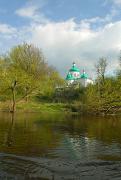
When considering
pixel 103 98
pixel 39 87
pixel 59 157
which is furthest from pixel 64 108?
pixel 59 157

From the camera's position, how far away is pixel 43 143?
25000 mm

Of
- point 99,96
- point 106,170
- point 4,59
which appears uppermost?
point 4,59

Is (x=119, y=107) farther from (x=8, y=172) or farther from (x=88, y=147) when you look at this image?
(x=8, y=172)

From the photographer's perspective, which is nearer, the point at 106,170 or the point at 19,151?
the point at 106,170

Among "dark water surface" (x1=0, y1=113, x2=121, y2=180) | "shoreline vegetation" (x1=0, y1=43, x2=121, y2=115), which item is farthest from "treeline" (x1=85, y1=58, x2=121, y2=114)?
"dark water surface" (x1=0, y1=113, x2=121, y2=180)

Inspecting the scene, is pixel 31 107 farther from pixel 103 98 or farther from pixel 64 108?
pixel 103 98

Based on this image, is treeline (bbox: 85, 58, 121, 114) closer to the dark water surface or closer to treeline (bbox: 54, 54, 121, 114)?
treeline (bbox: 54, 54, 121, 114)

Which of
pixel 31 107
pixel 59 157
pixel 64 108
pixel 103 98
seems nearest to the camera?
pixel 59 157

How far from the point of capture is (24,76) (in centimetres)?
7131

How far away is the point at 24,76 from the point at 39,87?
8.86 meters

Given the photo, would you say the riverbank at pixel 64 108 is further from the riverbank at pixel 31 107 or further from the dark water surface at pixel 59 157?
the dark water surface at pixel 59 157

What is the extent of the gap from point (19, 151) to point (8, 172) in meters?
5.47

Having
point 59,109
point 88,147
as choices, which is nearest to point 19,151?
point 88,147

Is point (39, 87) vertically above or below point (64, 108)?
above
